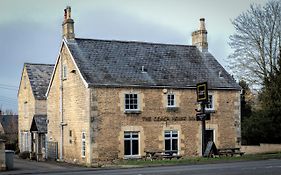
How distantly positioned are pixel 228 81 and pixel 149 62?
6.45 metres

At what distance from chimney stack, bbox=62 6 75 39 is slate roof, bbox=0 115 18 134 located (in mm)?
33931

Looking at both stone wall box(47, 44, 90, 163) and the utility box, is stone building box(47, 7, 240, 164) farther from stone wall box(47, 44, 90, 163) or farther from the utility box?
the utility box

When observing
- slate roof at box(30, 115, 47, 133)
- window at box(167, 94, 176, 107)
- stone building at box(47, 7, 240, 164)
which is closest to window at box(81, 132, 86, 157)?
stone building at box(47, 7, 240, 164)

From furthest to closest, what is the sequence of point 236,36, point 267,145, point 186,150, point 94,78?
point 236,36 → point 267,145 → point 186,150 → point 94,78

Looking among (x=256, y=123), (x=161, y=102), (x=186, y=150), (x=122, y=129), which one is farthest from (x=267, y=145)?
(x=122, y=129)

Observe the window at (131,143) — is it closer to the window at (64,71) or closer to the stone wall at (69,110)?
the stone wall at (69,110)

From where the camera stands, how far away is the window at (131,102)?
3247 centimetres

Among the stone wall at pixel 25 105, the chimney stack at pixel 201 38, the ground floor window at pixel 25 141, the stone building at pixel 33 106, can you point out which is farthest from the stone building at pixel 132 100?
the ground floor window at pixel 25 141

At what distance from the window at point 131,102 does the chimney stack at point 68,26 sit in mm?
6315

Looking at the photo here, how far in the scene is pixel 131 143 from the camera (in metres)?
32.3

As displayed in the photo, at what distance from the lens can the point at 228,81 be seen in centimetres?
3662

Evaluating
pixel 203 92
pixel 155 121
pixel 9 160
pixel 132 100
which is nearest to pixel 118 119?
pixel 132 100

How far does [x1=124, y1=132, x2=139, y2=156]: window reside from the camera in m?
32.2

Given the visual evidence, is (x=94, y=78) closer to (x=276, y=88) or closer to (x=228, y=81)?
(x=228, y=81)
